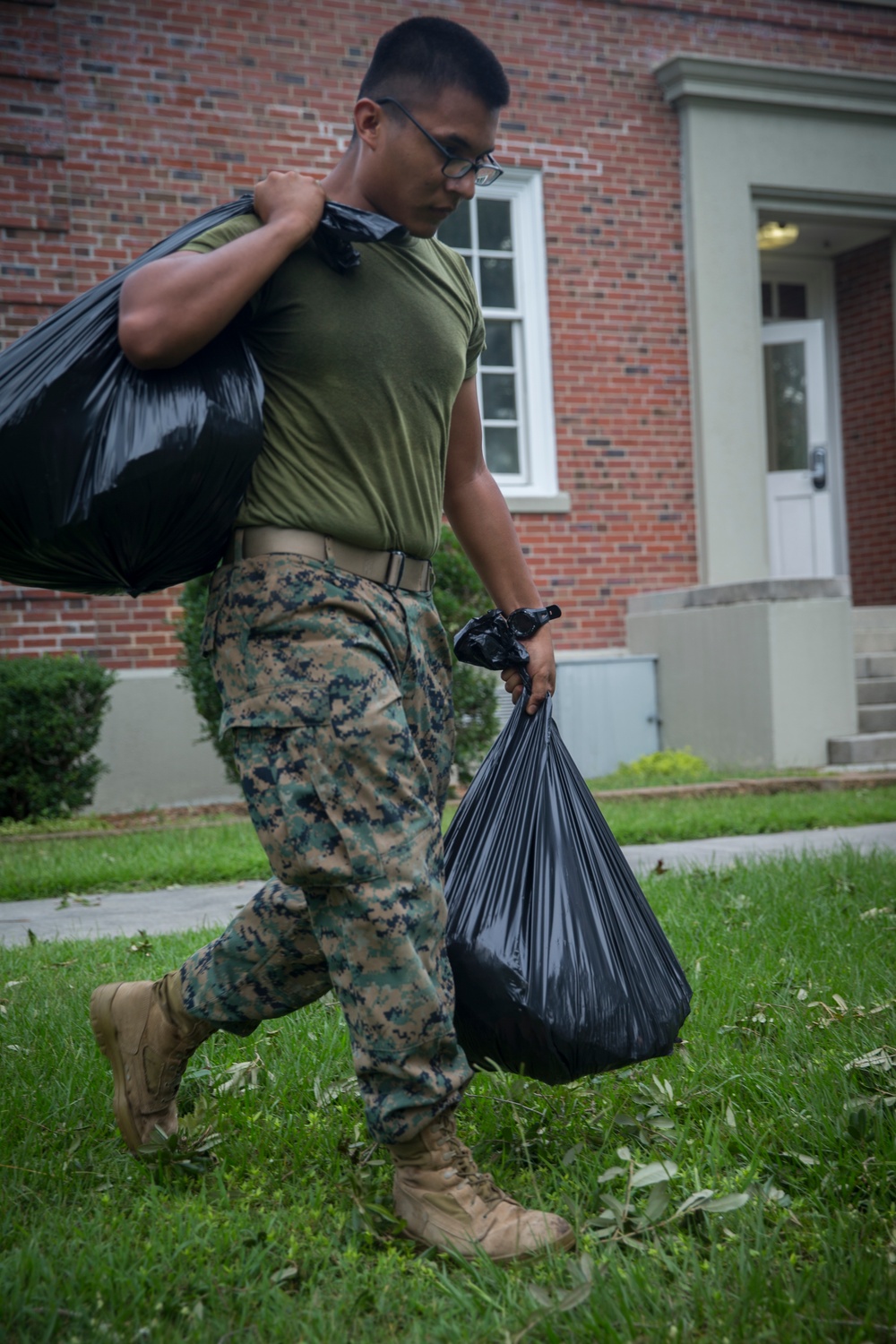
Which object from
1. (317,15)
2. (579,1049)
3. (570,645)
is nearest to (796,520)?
(570,645)

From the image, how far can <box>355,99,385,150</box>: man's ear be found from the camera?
2.02m

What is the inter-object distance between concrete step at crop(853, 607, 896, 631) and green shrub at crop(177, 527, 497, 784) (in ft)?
11.2

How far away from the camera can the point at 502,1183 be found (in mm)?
2123

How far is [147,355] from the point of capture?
179 centimetres

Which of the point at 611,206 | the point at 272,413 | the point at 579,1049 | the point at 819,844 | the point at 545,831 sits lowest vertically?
the point at 819,844

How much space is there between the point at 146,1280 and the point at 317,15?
8835 mm

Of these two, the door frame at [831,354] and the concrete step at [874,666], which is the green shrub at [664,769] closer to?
the concrete step at [874,666]

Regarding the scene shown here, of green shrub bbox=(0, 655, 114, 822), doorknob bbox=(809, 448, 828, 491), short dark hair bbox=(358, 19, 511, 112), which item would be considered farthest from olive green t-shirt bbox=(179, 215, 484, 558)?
doorknob bbox=(809, 448, 828, 491)

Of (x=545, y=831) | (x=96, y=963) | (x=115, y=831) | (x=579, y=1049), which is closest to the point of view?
(x=579, y=1049)

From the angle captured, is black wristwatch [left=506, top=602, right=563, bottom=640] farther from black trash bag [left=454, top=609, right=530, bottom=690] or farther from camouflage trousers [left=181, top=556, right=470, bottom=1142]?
camouflage trousers [left=181, top=556, right=470, bottom=1142]

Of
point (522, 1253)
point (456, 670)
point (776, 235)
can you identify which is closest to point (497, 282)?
point (776, 235)

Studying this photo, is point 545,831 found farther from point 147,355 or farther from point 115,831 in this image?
point 115,831

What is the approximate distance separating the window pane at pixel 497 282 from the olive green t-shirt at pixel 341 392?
7.64m

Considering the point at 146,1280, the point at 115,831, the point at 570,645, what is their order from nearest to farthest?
1. the point at 146,1280
2. the point at 115,831
3. the point at 570,645
